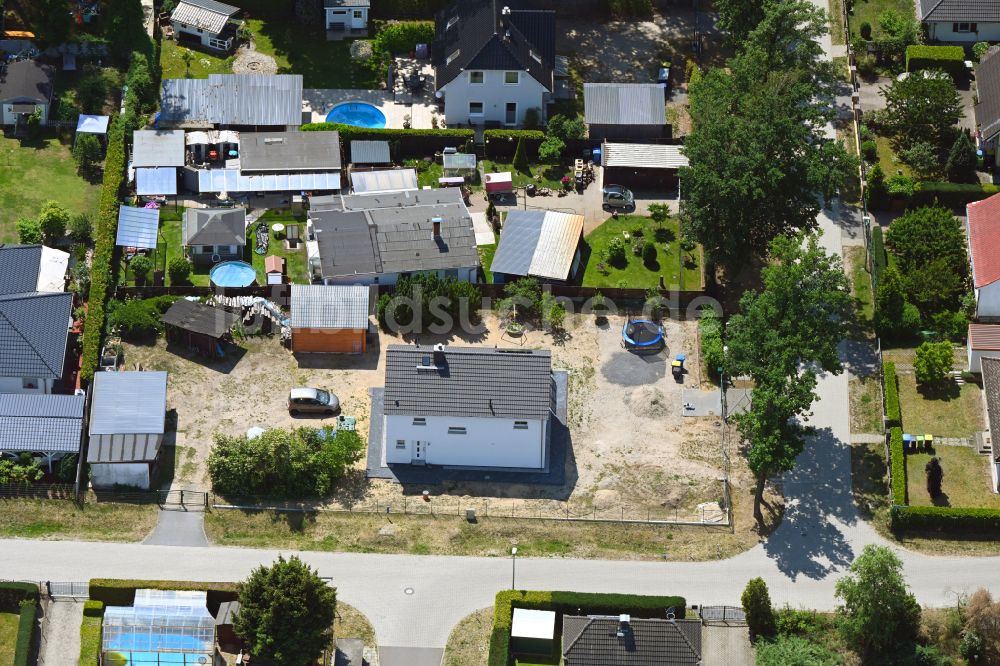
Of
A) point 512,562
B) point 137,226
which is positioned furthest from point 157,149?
point 512,562

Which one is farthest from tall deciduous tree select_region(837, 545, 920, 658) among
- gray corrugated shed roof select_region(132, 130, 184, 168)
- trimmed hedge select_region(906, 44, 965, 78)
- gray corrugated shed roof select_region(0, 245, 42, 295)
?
gray corrugated shed roof select_region(132, 130, 184, 168)

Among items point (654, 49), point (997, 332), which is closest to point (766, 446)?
point (997, 332)

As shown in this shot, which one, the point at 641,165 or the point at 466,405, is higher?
the point at 641,165

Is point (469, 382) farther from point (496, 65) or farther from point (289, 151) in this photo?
point (496, 65)

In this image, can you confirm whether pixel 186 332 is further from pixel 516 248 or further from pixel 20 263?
pixel 516 248

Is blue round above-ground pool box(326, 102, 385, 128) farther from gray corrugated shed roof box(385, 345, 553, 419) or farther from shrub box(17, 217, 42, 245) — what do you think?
gray corrugated shed roof box(385, 345, 553, 419)

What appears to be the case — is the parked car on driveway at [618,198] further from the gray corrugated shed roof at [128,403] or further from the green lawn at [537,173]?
the gray corrugated shed roof at [128,403]
